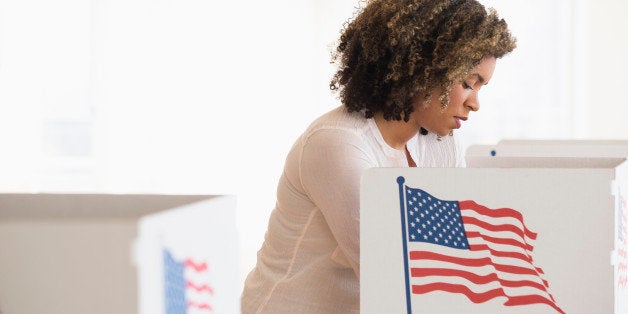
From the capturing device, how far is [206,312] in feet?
2.19

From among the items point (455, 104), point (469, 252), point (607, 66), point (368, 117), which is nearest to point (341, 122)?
point (368, 117)

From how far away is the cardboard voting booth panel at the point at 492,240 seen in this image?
1.17 m

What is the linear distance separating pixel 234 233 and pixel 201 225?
0.06 meters

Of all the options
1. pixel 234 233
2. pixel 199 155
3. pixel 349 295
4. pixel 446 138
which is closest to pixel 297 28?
pixel 199 155

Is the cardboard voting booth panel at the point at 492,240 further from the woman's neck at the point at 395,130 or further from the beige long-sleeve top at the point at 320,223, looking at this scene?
the woman's neck at the point at 395,130

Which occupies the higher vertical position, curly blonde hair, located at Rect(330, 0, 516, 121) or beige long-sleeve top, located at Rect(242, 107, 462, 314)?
curly blonde hair, located at Rect(330, 0, 516, 121)

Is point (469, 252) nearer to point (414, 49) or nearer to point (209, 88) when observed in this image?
point (414, 49)

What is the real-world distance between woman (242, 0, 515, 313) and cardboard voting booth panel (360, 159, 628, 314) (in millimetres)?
244

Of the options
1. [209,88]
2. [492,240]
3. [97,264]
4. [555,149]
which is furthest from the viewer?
[209,88]

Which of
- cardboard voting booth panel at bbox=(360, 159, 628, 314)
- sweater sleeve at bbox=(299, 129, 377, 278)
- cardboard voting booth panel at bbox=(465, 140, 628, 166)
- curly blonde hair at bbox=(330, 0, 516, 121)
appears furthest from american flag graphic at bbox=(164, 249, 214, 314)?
cardboard voting booth panel at bbox=(465, 140, 628, 166)

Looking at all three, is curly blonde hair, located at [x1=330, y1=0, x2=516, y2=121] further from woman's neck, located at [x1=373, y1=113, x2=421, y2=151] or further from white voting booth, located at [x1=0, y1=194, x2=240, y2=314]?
→ white voting booth, located at [x1=0, y1=194, x2=240, y2=314]

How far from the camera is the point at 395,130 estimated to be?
1645 millimetres

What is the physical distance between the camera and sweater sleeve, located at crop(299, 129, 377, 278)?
1.43 meters

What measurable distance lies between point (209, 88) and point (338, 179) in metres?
3.45
